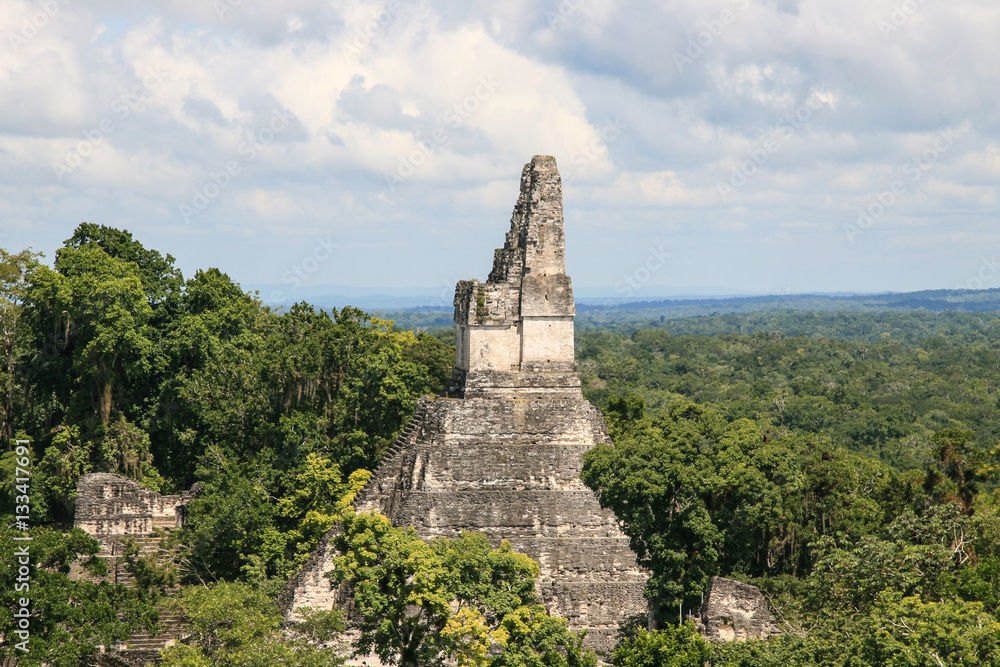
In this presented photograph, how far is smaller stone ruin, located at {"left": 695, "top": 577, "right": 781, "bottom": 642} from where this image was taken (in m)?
20.7

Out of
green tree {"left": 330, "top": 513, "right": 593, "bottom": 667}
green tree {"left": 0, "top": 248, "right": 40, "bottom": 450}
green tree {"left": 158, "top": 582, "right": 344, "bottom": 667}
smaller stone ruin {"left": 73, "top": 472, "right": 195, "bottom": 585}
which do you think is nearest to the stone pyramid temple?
green tree {"left": 158, "top": 582, "right": 344, "bottom": 667}

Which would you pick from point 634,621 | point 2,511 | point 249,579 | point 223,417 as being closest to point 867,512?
point 634,621

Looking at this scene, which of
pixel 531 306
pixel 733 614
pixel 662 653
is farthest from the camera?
pixel 531 306

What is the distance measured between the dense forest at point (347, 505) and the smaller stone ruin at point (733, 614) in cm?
44

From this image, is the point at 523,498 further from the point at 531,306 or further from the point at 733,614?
the point at 733,614

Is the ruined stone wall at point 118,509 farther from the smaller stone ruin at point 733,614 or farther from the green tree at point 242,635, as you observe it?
the smaller stone ruin at point 733,614

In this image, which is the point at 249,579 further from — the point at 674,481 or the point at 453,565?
the point at 674,481

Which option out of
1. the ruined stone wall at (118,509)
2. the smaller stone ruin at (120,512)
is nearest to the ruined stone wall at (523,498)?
the smaller stone ruin at (120,512)

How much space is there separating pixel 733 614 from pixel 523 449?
622 cm

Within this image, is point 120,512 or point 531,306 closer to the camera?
point 531,306

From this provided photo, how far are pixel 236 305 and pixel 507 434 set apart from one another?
45.2ft

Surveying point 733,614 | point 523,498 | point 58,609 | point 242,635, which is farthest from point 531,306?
point 58,609

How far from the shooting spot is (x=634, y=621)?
21.8m

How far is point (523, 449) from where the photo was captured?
24.7 meters
